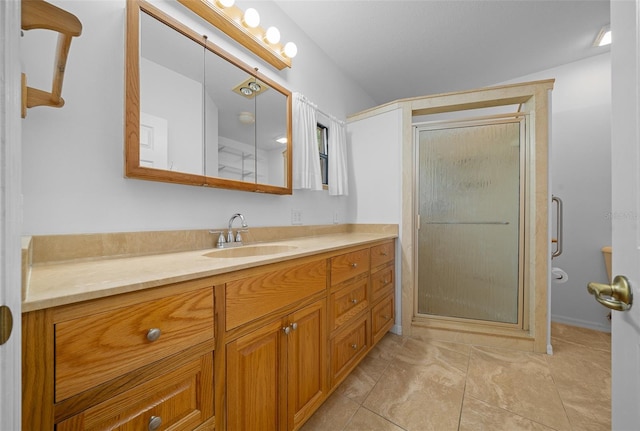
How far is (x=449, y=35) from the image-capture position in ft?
6.81

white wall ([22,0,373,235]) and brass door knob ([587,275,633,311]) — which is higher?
white wall ([22,0,373,235])

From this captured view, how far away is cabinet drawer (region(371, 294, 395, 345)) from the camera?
1795 mm

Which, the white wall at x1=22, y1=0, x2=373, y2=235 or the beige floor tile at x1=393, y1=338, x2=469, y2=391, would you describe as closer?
the white wall at x1=22, y1=0, x2=373, y2=235

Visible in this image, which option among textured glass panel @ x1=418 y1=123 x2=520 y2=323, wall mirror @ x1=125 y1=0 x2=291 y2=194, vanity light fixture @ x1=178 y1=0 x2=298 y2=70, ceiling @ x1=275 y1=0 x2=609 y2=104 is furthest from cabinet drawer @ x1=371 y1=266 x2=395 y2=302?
ceiling @ x1=275 y1=0 x2=609 y2=104

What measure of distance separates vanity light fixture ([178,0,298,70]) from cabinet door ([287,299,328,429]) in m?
1.54

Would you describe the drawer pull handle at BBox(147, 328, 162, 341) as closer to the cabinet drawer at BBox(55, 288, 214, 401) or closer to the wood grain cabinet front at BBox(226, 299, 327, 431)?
the cabinet drawer at BBox(55, 288, 214, 401)

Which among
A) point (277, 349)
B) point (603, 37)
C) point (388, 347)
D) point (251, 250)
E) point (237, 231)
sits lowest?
point (388, 347)

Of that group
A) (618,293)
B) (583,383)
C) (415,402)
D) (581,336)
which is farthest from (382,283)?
(581,336)

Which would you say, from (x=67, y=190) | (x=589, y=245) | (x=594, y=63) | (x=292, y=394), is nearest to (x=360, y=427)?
(x=292, y=394)

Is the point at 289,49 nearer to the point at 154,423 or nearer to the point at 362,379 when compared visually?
the point at 154,423

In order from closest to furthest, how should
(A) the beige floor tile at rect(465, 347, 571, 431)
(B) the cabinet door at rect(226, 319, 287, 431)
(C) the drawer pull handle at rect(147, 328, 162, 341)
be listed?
(C) the drawer pull handle at rect(147, 328, 162, 341), (B) the cabinet door at rect(226, 319, 287, 431), (A) the beige floor tile at rect(465, 347, 571, 431)

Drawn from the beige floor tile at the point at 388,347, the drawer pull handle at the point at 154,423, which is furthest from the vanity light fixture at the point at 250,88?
the beige floor tile at the point at 388,347

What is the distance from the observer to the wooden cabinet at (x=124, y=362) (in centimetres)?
49

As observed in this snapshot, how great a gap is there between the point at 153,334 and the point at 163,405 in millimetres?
200
